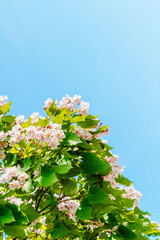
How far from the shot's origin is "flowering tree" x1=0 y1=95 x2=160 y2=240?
2256 mm

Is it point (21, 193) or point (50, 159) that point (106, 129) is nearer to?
point (50, 159)

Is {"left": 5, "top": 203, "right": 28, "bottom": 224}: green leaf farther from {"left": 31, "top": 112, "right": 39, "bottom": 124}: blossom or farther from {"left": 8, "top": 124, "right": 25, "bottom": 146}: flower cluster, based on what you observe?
{"left": 31, "top": 112, "right": 39, "bottom": 124}: blossom

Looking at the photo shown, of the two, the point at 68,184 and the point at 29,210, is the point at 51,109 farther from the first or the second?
the point at 29,210

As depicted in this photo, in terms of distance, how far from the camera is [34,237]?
3.26m

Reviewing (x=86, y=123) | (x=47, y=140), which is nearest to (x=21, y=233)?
(x=47, y=140)

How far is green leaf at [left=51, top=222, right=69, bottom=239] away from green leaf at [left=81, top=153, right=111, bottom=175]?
84 centimetres

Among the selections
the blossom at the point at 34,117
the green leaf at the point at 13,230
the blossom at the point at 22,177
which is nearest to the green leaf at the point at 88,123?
the blossom at the point at 34,117

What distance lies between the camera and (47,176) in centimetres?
211

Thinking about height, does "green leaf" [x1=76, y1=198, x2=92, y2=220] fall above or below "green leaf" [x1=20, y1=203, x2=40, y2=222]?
above

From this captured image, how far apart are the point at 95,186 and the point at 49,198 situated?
75 centimetres

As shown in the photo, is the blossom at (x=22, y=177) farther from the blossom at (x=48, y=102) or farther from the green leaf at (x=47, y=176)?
the blossom at (x=48, y=102)

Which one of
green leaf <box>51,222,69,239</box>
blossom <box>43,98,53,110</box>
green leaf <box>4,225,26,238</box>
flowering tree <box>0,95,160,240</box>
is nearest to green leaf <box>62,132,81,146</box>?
flowering tree <box>0,95,160,240</box>

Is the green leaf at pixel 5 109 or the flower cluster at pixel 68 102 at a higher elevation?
the flower cluster at pixel 68 102

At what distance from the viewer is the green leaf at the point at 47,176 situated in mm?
2031
